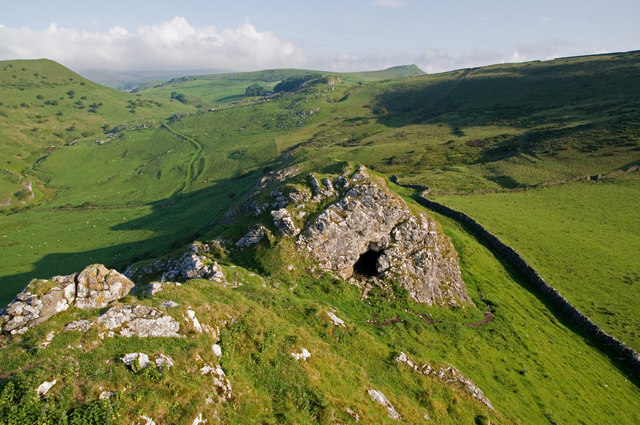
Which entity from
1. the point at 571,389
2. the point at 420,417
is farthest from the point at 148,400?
the point at 571,389

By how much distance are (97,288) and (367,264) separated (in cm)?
2626

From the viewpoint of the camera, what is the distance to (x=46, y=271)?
206ft

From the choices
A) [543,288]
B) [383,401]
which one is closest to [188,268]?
[383,401]

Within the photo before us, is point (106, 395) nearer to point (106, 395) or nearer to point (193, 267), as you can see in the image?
point (106, 395)

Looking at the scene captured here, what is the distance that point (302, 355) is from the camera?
64.2 feet

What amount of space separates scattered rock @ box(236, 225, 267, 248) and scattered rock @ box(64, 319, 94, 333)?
753 inches

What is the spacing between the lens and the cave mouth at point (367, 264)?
3588 cm

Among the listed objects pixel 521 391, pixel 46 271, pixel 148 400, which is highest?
pixel 148 400

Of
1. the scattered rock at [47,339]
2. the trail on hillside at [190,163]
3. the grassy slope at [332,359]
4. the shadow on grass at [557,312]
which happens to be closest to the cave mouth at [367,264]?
the grassy slope at [332,359]

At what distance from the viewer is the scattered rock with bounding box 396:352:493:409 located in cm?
2296

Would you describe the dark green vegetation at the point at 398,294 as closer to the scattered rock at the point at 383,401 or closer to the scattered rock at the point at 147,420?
the scattered rock at the point at 147,420

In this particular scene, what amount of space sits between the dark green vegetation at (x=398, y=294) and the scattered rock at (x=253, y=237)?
196cm

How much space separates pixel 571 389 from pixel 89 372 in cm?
3508

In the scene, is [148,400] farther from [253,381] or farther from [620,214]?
[620,214]
